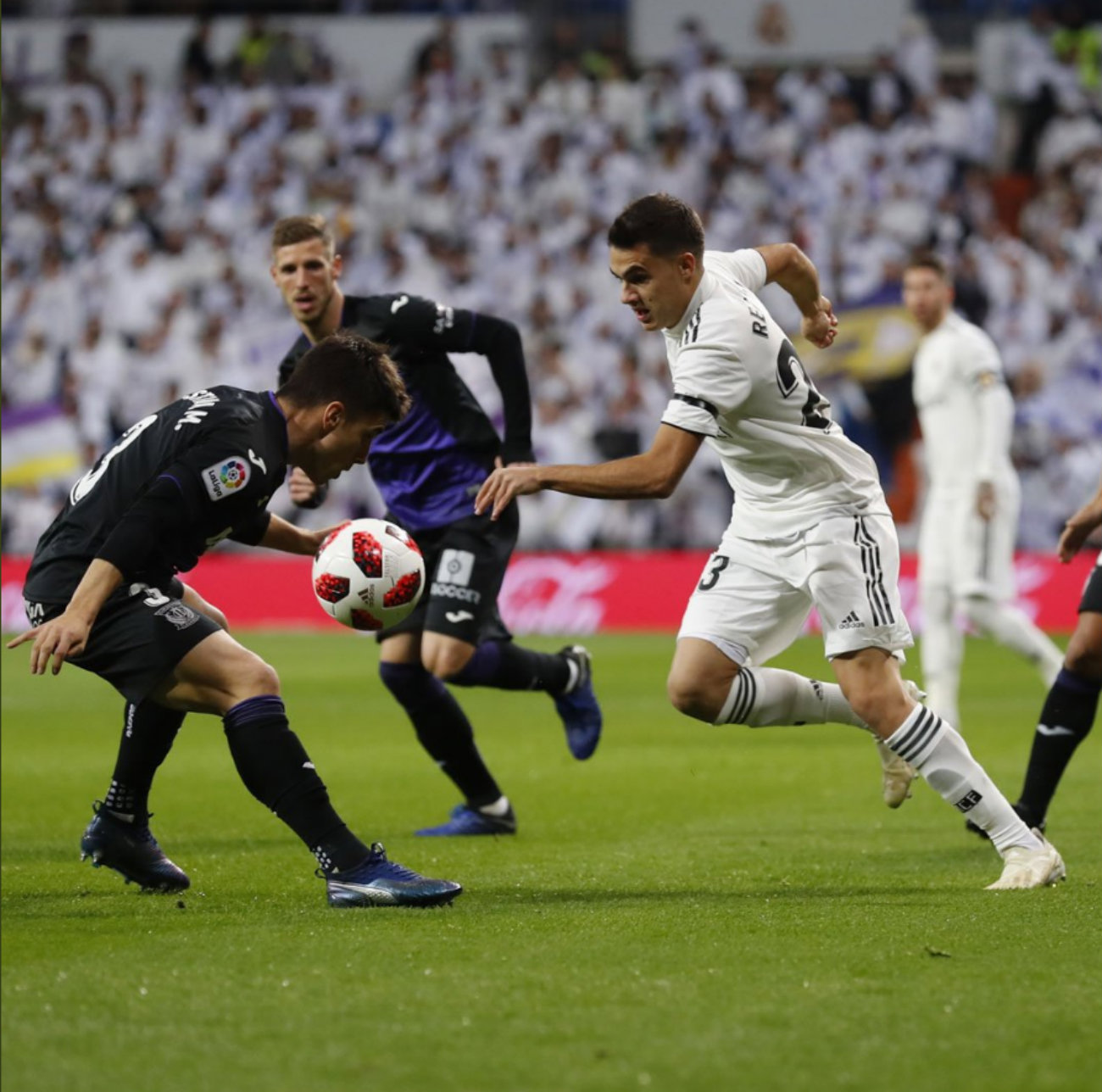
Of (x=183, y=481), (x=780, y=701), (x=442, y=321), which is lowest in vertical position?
(x=780, y=701)

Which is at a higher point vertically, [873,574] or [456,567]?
Answer: [873,574]

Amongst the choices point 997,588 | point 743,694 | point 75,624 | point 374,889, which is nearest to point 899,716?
point 743,694

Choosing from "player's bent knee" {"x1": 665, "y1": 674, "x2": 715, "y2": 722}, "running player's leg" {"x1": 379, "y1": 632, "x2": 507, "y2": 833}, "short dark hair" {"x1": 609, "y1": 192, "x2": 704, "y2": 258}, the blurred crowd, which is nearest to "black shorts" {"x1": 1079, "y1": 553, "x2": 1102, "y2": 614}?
"player's bent knee" {"x1": 665, "y1": 674, "x2": 715, "y2": 722}

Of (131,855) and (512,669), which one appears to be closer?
(131,855)

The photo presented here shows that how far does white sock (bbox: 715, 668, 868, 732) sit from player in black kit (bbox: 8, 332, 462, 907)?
1.20m

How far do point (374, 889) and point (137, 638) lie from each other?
0.94 metres

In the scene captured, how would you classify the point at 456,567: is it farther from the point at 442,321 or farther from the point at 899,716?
the point at 899,716

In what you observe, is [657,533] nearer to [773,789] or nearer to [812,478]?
[773,789]

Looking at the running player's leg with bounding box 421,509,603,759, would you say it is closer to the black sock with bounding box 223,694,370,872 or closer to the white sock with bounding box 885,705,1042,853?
the black sock with bounding box 223,694,370,872

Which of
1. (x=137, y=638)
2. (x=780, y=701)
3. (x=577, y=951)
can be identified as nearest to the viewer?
(x=577, y=951)

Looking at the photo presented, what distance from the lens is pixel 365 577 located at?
582 centimetres

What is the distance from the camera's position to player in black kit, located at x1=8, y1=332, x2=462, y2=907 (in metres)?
5.02

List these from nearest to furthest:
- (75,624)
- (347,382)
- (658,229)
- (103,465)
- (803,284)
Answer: (75,624), (347,382), (103,465), (658,229), (803,284)

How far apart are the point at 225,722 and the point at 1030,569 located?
1330 cm
